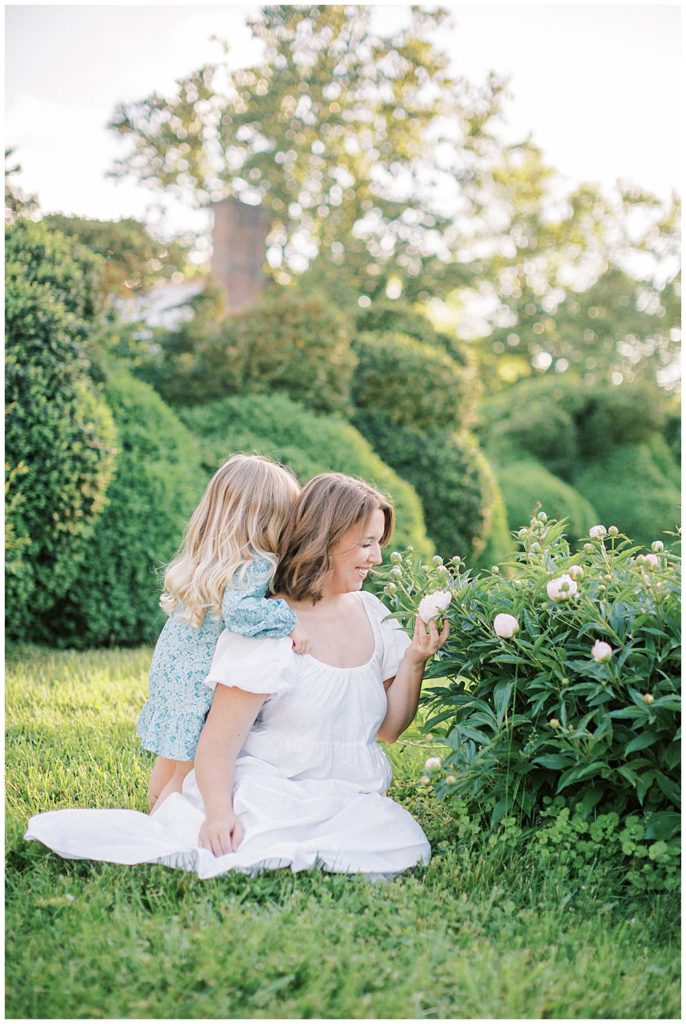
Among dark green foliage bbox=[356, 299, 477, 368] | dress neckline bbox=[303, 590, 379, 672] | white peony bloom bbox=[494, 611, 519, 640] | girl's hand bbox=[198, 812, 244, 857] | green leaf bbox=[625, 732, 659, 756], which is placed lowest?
girl's hand bbox=[198, 812, 244, 857]

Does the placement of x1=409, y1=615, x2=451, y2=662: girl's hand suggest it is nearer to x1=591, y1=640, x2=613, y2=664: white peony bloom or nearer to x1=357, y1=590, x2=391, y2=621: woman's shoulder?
x1=357, y1=590, x2=391, y2=621: woman's shoulder

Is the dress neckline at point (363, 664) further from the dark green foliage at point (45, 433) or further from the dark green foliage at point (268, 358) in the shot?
the dark green foliage at point (268, 358)

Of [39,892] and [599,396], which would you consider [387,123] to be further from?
[39,892]

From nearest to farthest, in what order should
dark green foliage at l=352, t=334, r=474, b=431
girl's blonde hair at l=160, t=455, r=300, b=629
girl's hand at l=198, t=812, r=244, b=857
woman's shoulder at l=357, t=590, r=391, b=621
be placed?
girl's hand at l=198, t=812, r=244, b=857
girl's blonde hair at l=160, t=455, r=300, b=629
woman's shoulder at l=357, t=590, r=391, b=621
dark green foliage at l=352, t=334, r=474, b=431

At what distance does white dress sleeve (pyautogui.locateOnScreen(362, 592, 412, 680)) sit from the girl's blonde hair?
450 mm

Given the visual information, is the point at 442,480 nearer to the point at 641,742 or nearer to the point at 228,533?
the point at 228,533

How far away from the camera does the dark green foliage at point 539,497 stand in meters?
10.9

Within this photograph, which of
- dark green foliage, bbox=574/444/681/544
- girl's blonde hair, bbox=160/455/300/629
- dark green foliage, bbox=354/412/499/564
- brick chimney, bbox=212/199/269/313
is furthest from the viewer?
brick chimney, bbox=212/199/269/313

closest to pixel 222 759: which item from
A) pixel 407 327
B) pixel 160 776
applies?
pixel 160 776

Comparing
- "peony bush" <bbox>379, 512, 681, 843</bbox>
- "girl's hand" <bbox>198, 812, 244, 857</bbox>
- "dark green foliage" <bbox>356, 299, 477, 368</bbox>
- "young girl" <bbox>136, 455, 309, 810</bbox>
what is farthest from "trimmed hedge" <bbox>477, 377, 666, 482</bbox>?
"girl's hand" <bbox>198, 812, 244, 857</bbox>

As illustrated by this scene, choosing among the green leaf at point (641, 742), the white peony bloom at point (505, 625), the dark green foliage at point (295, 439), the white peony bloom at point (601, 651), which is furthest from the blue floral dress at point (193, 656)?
the dark green foliage at point (295, 439)

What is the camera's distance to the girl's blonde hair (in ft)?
9.09

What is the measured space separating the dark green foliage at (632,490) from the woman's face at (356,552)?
9.66 meters

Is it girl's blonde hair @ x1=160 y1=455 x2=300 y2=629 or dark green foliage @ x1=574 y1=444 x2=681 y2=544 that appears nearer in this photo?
girl's blonde hair @ x1=160 y1=455 x2=300 y2=629
